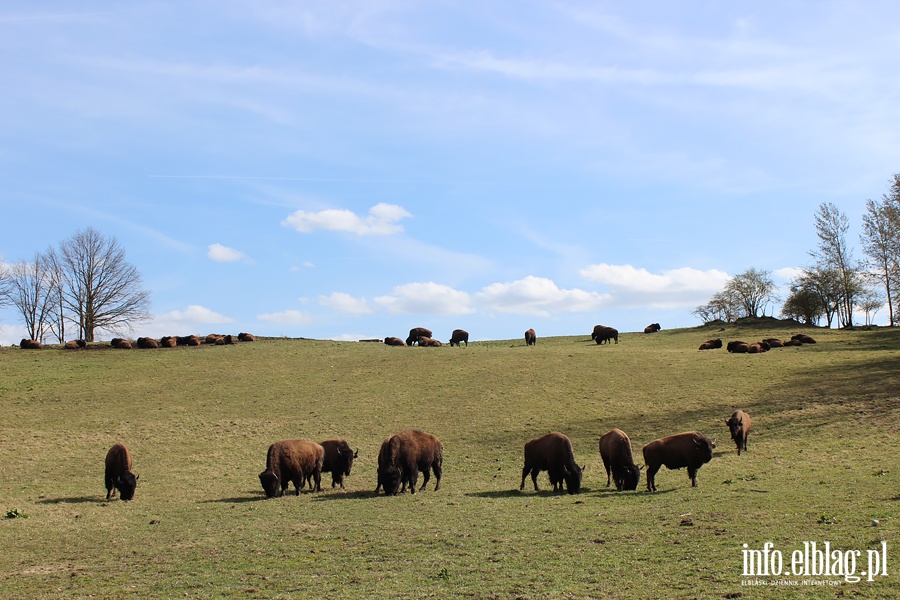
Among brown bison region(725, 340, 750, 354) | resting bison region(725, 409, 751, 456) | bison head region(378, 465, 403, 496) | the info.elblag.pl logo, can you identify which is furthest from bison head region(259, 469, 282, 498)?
brown bison region(725, 340, 750, 354)

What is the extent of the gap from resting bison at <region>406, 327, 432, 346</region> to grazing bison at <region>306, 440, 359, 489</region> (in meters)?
42.4

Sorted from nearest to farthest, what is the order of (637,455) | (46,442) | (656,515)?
(656,515), (637,455), (46,442)

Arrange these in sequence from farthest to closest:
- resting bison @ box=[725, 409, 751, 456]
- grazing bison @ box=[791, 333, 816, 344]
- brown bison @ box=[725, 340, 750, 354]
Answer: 1. grazing bison @ box=[791, 333, 816, 344]
2. brown bison @ box=[725, 340, 750, 354]
3. resting bison @ box=[725, 409, 751, 456]

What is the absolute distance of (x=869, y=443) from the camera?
22.8 meters

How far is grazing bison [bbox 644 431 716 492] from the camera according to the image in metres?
18.2

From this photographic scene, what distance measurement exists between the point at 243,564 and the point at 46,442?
21933 mm

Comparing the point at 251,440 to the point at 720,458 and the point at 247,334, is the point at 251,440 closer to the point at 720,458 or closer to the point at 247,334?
the point at 720,458

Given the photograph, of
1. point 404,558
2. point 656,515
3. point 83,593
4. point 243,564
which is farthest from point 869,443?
point 83,593

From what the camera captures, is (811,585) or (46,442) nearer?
(811,585)

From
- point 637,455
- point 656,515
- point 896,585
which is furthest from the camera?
point 637,455

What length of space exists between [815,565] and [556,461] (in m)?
9.78

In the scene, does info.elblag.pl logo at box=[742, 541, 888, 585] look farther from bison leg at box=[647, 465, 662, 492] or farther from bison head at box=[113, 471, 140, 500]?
bison head at box=[113, 471, 140, 500]

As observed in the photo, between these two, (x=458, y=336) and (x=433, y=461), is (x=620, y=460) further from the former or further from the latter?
(x=458, y=336)

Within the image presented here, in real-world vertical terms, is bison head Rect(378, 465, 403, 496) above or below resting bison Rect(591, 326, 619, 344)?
below
